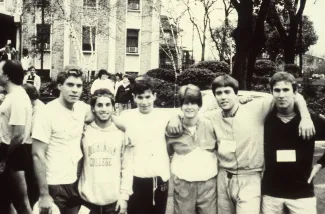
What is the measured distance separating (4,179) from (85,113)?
4.52ft

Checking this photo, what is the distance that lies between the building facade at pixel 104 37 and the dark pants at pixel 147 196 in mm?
34394

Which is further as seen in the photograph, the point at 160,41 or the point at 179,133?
the point at 160,41

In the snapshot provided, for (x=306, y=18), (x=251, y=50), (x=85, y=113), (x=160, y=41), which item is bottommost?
(x=85, y=113)

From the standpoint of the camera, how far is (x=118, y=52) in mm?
44469

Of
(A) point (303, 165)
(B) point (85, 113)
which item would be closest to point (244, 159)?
(A) point (303, 165)

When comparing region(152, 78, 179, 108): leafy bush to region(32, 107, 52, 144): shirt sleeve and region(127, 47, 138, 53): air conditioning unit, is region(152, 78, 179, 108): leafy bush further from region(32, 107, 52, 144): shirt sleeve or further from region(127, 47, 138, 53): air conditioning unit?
region(127, 47, 138, 53): air conditioning unit

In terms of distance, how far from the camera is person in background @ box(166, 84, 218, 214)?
4.66 metres

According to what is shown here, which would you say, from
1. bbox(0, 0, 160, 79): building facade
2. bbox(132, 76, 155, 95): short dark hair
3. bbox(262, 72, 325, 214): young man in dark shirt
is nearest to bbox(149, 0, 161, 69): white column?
bbox(0, 0, 160, 79): building facade

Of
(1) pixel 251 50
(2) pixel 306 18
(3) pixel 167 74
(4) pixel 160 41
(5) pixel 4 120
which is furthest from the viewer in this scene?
(2) pixel 306 18

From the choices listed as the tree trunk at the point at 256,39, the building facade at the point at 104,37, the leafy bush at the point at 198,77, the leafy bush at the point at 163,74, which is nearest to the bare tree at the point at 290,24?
the leafy bush at the point at 198,77

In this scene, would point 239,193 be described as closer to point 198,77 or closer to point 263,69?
point 198,77

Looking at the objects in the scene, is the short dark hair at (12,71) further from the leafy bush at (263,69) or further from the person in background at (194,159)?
the leafy bush at (263,69)

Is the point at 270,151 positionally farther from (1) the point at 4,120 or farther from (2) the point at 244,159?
(1) the point at 4,120

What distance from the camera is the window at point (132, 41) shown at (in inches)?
1768
